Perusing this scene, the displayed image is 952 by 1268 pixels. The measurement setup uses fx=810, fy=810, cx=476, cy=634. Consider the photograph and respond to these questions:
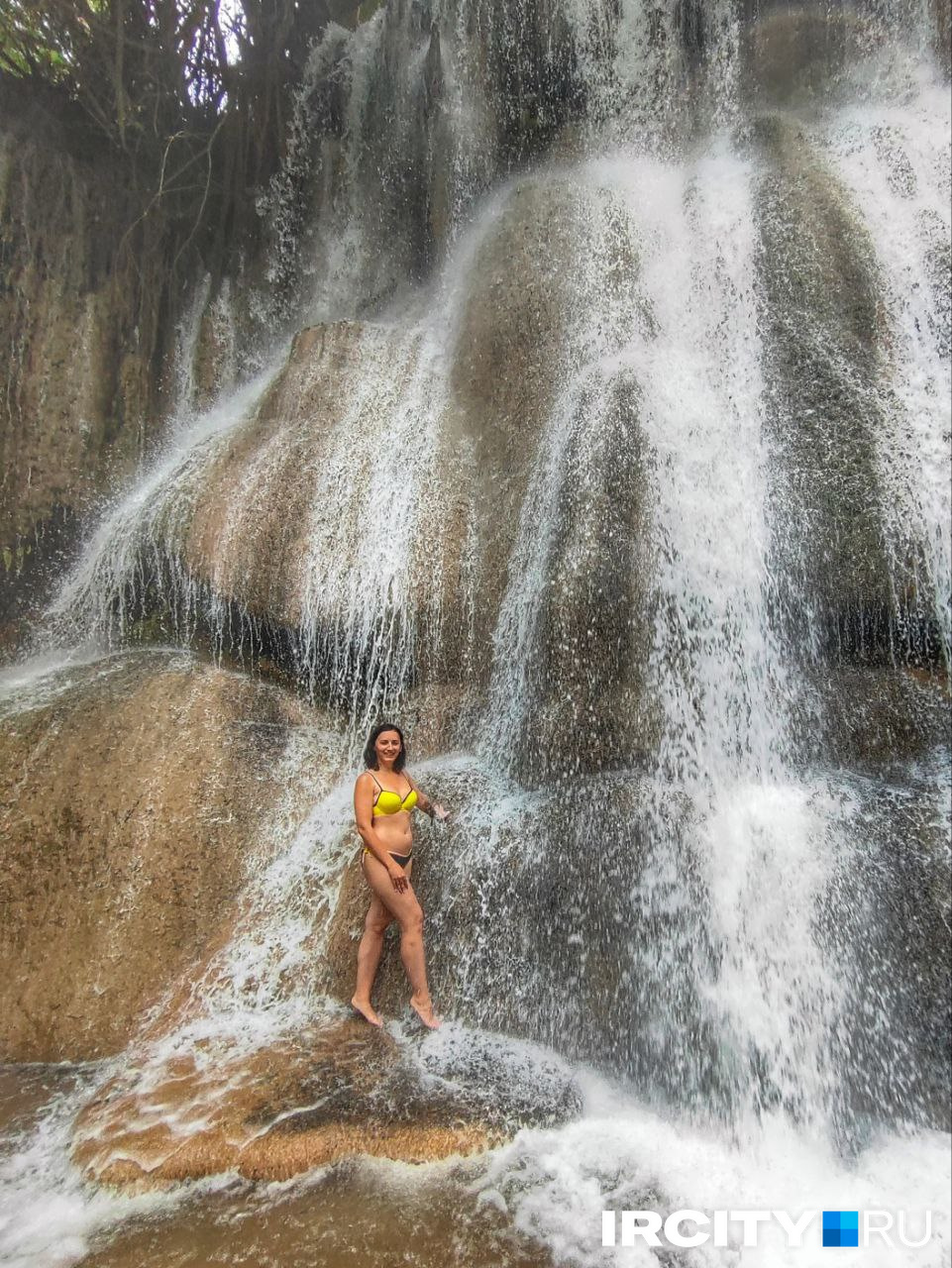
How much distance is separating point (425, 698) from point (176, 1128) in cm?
327

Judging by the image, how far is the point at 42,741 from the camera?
18.3ft

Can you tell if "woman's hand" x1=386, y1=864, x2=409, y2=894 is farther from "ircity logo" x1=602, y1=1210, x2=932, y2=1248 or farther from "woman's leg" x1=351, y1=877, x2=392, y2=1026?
"ircity logo" x1=602, y1=1210, x2=932, y2=1248

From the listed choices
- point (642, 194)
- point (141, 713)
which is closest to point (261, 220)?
point (642, 194)

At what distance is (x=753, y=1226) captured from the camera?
10.7 ft

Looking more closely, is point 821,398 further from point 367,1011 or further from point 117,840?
point 117,840

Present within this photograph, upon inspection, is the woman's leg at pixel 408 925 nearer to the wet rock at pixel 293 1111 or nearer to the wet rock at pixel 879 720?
the wet rock at pixel 293 1111

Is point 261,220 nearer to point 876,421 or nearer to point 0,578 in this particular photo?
point 0,578

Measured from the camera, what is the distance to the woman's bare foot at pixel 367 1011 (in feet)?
14.7

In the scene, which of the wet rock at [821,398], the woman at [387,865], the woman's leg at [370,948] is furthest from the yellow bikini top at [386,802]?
the wet rock at [821,398]

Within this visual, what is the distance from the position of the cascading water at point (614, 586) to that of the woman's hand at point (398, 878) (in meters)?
0.50

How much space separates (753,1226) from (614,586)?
3.55 metres

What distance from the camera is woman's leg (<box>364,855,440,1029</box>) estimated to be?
175 inches

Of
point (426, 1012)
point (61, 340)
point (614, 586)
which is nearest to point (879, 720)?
point (614, 586)

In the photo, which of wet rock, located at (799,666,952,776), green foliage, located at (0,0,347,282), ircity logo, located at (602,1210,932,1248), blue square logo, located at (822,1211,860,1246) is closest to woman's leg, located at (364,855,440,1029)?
ircity logo, located at (602,1210,932,1248)
